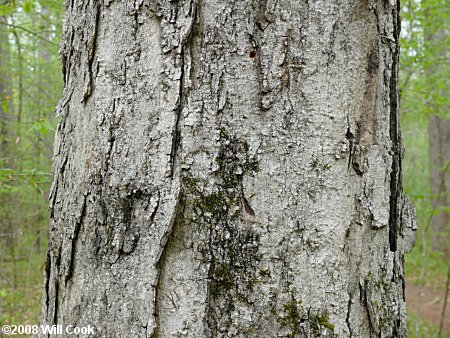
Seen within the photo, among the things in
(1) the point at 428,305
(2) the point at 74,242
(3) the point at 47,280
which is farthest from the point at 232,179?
(1) the point at 428,305

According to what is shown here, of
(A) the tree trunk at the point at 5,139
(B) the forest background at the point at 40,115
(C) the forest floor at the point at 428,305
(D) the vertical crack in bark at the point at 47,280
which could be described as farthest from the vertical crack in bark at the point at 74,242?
(C) the forest floor at the point at 428,305

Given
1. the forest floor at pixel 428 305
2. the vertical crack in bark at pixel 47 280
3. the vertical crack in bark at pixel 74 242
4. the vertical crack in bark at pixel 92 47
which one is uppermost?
the vertical crack in bark at pixel 92 47

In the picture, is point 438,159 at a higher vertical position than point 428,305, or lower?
higher

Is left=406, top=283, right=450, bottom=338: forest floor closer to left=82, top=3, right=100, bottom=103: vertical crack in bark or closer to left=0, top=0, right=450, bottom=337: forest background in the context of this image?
left=0, top=0, right=450, bottom=337: forest background

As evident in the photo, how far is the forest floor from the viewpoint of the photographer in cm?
779

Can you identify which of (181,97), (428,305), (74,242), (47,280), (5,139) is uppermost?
(5,139)

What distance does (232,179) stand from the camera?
101 centimetres

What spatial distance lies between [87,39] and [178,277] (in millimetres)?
679

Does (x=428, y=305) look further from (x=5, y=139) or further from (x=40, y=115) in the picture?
(x=5, y=139)

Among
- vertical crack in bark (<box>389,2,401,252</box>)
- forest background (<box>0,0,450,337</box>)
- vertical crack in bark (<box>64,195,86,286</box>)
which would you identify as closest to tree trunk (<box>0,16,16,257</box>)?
forest background (<box>0,0,450,337</box>)

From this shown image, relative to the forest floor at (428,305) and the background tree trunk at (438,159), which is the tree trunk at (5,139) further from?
the background tree trunk at (438,159)

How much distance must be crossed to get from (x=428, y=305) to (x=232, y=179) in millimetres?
9425

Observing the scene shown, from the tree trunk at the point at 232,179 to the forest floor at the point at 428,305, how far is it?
7.05 m

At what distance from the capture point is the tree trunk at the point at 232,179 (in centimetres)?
100
